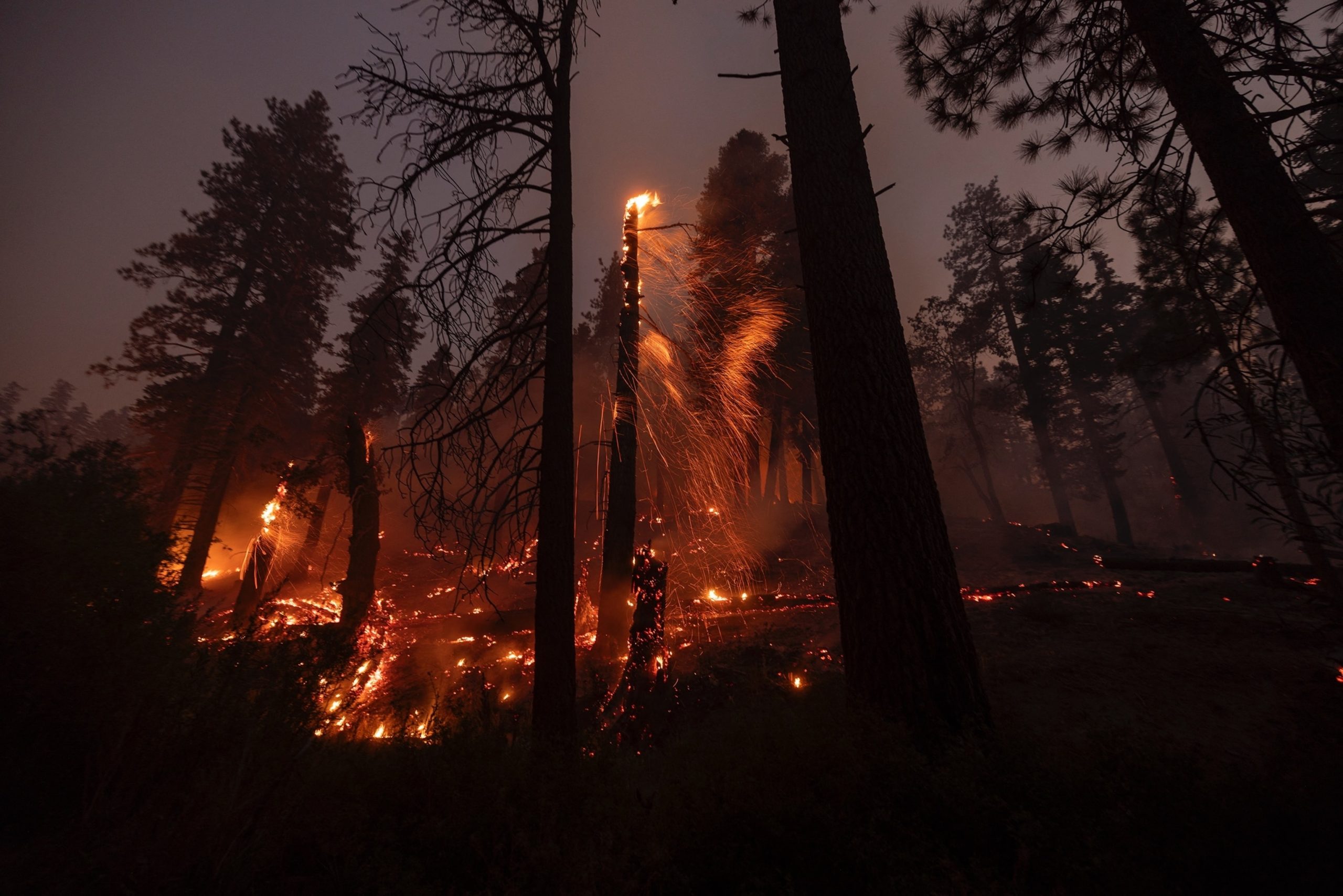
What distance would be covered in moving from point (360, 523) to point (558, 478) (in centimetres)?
826

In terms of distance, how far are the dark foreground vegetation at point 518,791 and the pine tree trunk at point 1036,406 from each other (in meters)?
22.4

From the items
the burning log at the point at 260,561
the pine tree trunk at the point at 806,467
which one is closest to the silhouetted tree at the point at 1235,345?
the pine tree trunk at the point at 806,467

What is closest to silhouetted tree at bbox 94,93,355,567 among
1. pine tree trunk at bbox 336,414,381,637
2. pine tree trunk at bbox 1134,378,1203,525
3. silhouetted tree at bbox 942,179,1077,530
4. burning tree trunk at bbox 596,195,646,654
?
pine tree trunk at bbox 336,414,381,637

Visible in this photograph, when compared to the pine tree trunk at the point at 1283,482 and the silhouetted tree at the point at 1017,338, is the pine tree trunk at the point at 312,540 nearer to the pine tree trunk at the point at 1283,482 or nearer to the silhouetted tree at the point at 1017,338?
the pine tree trunk at the point at 1283,482

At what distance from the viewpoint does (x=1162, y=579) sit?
1040 cm

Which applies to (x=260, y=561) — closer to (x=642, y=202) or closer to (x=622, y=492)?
(x=622, y=492)

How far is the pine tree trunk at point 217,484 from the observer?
582 inches

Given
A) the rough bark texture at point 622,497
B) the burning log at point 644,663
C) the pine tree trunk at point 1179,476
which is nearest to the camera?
the burning log at point 644,663

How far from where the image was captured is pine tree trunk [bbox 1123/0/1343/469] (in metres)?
3.45

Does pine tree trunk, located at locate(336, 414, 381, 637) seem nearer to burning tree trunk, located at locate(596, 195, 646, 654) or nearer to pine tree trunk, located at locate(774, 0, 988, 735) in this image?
burning tree trunk, located at locate(596, 195, 646, 654)

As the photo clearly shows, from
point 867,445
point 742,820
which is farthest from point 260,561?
point 867,445

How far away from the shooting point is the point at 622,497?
934 centimetres

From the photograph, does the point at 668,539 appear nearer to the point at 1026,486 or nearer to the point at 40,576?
the point at 40,576

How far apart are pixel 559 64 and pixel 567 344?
137 inches
